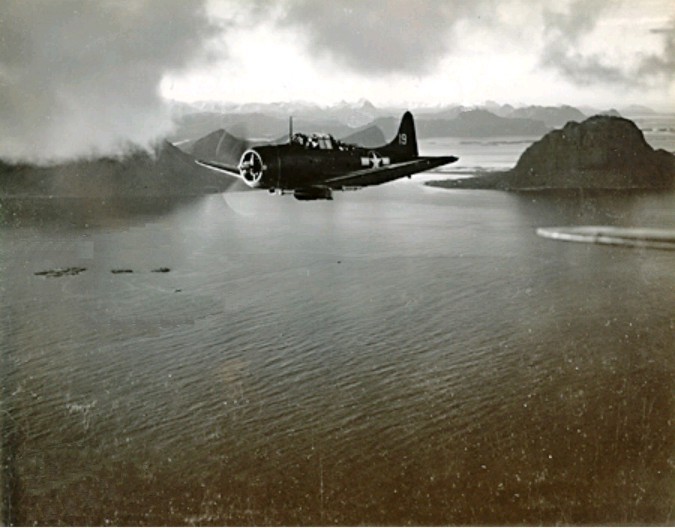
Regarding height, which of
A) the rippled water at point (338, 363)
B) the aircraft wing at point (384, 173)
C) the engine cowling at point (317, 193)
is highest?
the aircraft wing at point (384, 173)

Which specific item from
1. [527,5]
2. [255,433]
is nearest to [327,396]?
[255,433]

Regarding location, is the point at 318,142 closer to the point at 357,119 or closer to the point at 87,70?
the point at 357,119

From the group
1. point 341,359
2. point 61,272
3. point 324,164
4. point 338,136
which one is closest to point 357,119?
point 338,136

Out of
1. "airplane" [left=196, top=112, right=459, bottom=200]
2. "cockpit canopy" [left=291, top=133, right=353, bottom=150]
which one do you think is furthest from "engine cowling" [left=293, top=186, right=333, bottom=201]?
"cockpit canopy" [left=291, top=133, right=353, bottom=150]

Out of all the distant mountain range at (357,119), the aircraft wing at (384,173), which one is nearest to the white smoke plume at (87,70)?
the distant mountain range at (357,119)

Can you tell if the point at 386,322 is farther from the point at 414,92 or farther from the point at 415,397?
the point at 414,92

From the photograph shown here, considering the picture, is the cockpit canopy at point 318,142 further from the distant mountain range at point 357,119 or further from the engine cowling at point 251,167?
the engine cowling at point 251,167

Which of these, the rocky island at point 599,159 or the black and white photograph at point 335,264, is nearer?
the black and white photograph at point 335,264
